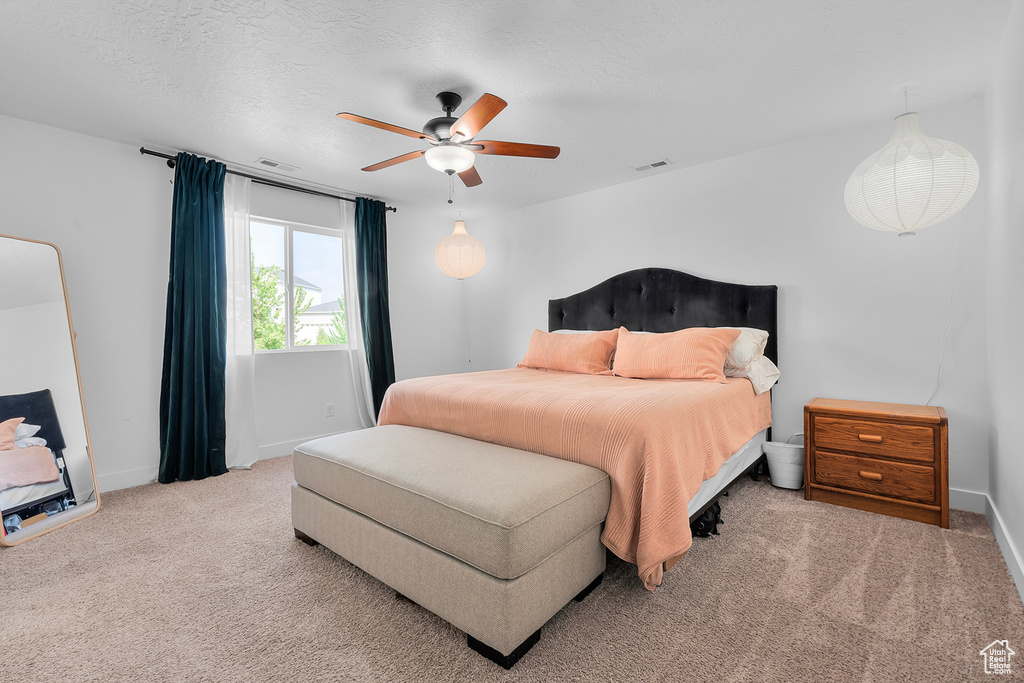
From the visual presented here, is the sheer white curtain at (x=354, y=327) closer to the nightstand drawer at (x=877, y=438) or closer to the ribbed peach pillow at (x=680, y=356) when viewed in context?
the ribbed peach pillow at (x=680, y=356)

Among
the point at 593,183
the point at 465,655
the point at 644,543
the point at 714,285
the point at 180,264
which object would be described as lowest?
the point at 465,655

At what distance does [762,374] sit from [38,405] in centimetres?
427

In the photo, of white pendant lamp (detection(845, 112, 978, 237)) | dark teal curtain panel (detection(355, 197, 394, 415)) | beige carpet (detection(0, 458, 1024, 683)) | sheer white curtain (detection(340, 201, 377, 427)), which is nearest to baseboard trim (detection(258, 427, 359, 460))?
sheer white curtain (detection(340, 201, 377, 427))

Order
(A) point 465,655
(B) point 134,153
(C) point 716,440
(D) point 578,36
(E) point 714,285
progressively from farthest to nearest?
(E) point 714,285 → (B) point 134,153 → (C) point 716,440 → (D) point 578,36 → (A) point 465,655

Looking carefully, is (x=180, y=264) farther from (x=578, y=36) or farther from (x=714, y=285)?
(x=714, y=285)

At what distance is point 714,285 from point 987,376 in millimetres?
1545

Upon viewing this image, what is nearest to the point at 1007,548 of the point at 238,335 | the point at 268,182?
the point at 238,335

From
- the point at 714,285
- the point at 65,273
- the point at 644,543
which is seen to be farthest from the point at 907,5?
the point at 65,273

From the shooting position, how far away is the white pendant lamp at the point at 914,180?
220 cm

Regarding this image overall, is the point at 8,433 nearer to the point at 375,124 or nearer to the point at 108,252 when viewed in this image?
the point at 108,252

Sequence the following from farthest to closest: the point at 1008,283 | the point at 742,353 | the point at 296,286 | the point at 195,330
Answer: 1. the point at 296,286
2. the point at 195,330
3. the point at 742,353
4. the point at 1008,283

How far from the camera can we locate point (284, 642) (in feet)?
4.96

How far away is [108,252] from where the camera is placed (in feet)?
9.95

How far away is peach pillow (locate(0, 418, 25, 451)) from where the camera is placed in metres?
2.40
